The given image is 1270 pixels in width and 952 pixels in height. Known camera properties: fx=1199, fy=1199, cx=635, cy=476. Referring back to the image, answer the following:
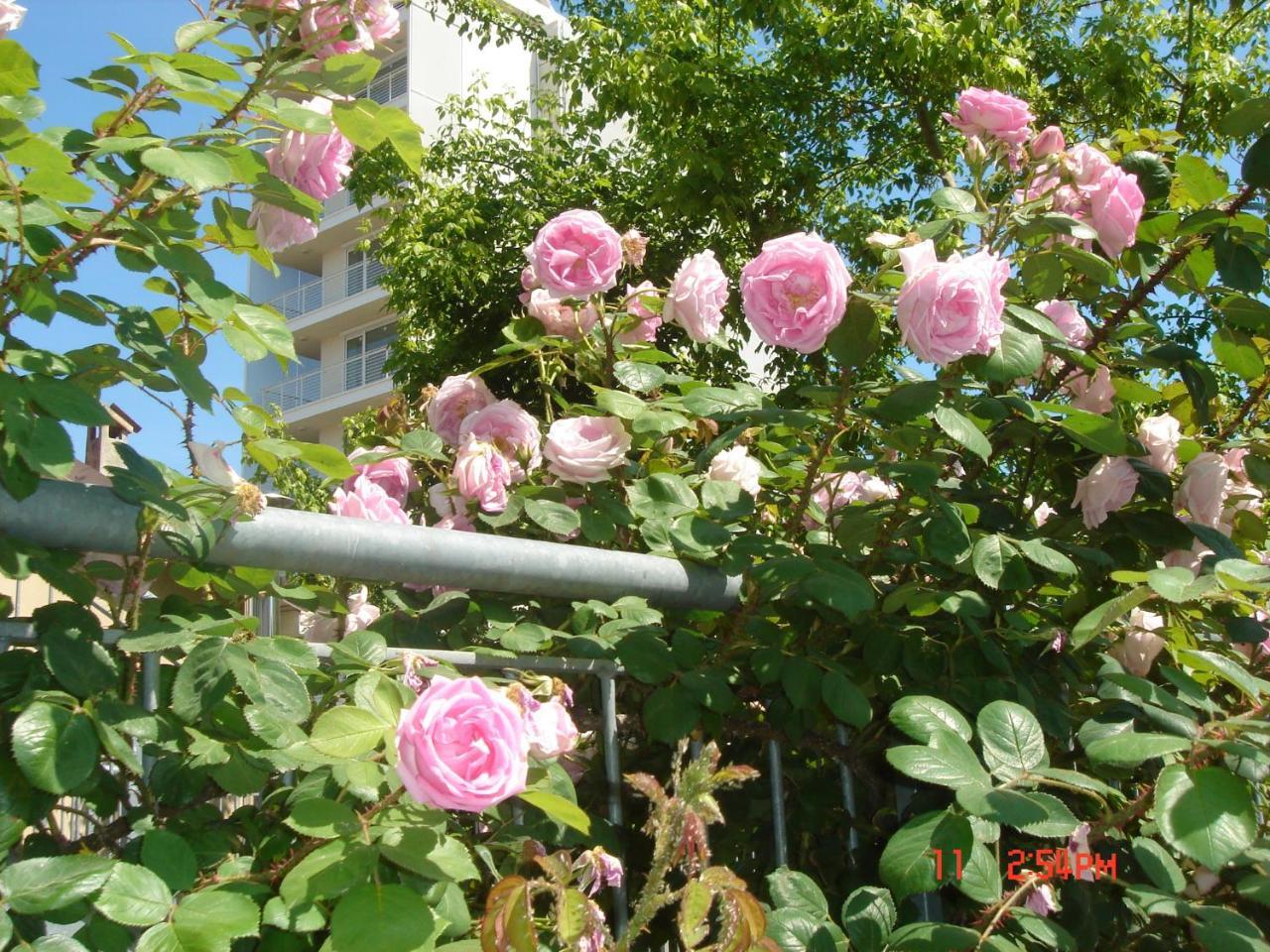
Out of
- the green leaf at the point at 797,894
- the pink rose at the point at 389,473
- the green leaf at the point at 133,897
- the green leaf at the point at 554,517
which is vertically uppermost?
the pink rose at the point at 389,473

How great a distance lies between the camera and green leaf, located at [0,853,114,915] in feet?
2.21

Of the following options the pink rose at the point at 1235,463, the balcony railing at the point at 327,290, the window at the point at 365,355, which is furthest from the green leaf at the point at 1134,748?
the balcony railing at the point at 327,290

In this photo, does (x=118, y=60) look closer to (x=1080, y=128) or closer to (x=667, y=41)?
(x=667, y=41)

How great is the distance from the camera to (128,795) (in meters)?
0.86

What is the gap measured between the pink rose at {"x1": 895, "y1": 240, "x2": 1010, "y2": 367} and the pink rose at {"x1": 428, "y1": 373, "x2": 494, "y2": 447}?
728mm

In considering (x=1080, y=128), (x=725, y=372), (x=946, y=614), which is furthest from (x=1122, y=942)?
(x=1080, y=128)

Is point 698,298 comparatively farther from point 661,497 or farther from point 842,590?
point 842,590

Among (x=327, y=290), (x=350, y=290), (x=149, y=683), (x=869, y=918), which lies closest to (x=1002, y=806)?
(x=869, y=918)

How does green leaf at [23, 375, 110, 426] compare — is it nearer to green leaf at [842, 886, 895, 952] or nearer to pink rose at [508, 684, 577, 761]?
pink rose at [508, 684, 577, 761]

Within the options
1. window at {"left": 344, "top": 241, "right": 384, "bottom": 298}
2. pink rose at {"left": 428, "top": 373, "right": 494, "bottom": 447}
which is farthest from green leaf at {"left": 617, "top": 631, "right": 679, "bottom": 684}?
window at {"left": 344, "top": 241, "right": 384, "bottom": 298}

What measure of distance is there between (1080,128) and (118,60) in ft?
28.6

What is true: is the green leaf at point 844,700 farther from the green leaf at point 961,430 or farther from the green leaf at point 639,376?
the green leaf at point 639,376

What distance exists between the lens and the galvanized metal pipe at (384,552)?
86 cm

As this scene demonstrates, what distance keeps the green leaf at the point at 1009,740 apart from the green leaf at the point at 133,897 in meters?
0.60
